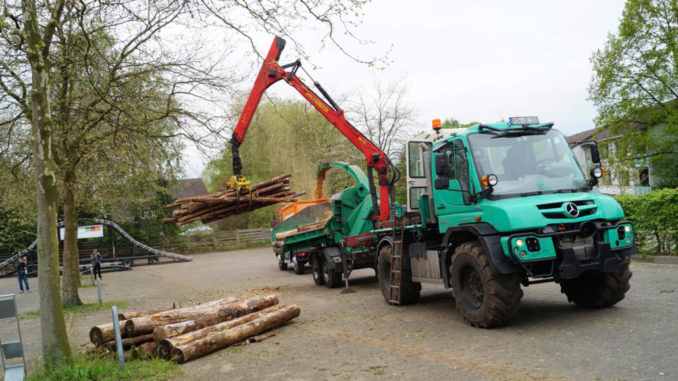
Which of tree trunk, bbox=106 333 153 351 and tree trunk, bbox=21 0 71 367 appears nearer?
tree trunk, bbox=21 0 71 367

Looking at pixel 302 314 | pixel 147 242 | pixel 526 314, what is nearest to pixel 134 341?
pixel 302 314

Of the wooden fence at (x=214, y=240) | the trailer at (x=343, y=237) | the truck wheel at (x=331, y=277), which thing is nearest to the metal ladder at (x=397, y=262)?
the trailer at (x=343, y=237)

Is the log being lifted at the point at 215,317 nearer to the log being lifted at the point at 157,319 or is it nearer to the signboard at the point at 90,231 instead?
the log being lifted at the point at 157,319

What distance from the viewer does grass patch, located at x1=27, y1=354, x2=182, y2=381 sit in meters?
6.29

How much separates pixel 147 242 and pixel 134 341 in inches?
1341

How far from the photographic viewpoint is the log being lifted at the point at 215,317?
7.35 m

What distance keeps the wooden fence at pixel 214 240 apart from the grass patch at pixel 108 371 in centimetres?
3514

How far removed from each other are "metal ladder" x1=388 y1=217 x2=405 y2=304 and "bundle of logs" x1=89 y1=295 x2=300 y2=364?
2330 millimetres

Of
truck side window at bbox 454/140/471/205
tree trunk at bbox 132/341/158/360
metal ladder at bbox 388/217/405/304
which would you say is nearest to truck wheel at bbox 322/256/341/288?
metal ladder at bbox 388/217/405/304

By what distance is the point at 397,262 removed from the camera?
1001 cm

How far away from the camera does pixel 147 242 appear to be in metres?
39.5

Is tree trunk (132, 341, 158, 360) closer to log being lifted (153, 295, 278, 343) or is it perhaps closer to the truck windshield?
log being lifted (153, 295, 278, 343)

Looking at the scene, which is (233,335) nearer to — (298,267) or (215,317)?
(215,317)

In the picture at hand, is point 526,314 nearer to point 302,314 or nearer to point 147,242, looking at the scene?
point 302,314
